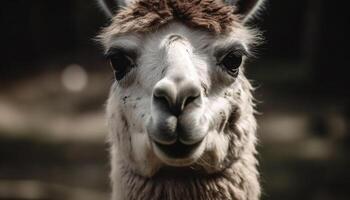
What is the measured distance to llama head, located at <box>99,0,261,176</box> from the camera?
312 centimetres

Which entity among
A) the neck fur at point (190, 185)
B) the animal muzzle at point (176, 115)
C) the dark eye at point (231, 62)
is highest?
the dark eye at point (231, 62)

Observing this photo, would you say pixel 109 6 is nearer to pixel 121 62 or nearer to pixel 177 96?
pixel 121 62

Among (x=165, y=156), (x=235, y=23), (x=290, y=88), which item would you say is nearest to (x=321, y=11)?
(x=290, y=88)

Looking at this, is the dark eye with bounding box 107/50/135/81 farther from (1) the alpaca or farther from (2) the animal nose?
(2) the animal nose

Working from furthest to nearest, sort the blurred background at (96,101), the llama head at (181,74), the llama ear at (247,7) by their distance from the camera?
the blurred background at (96,101)
the llama ear at (247,7)
the llama head at (181,74)

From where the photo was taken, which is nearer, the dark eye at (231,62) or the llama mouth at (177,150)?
the llama mouth at (177,150)

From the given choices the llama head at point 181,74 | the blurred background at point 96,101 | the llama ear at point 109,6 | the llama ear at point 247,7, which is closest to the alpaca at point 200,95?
the llama head at point 181,74

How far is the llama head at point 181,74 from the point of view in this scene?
312cm

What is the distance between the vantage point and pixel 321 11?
12164mm

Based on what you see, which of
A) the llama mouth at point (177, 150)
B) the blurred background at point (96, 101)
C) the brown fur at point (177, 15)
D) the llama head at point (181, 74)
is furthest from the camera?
the blurred background at point (96, 101)

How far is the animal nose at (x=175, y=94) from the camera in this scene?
2898mm

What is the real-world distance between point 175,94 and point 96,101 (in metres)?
9.54

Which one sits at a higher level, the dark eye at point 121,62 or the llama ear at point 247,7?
the llama ear at point 247,7

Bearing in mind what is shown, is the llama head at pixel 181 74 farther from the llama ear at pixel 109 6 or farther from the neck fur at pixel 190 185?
the llama ear at pixel 109 6
